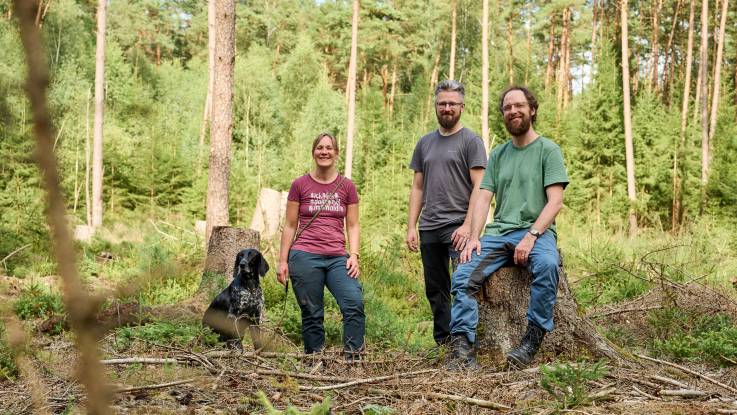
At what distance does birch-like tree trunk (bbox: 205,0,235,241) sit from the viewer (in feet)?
33.9

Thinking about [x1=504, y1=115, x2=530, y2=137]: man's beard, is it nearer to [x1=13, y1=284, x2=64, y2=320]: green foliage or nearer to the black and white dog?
the black and white dog

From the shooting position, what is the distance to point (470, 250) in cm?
448

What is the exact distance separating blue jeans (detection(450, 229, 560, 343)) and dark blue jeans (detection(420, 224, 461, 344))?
571mm

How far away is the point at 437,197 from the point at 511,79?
102 ft

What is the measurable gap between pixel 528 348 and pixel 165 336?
9.76 ft

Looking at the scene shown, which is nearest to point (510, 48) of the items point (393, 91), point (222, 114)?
point (393, 91)

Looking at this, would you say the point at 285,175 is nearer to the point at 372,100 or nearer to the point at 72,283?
the point at 372,100

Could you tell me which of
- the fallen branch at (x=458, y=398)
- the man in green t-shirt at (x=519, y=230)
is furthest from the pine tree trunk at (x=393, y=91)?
the fallen branch at (x=458, y=398)

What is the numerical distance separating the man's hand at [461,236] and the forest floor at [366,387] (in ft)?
2.77

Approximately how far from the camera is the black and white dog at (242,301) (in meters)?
5.32

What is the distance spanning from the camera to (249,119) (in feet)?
113

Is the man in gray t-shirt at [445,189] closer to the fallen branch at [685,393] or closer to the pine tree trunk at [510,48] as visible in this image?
→ the fallen branch at [685,393]

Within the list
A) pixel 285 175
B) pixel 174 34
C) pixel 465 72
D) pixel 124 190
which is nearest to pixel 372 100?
pixel 285 175

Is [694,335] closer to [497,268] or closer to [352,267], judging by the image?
[497,268]
